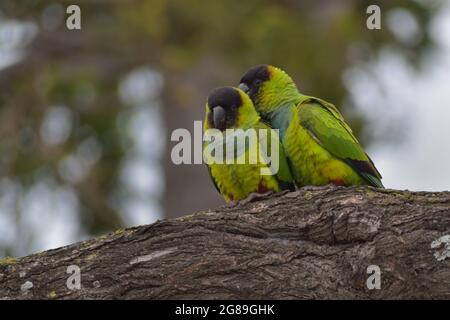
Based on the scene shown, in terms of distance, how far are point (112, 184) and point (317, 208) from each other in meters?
9.73

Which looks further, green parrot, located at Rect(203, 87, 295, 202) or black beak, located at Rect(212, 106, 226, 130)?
black beak, located at Rect(212, 106, 226, 130)

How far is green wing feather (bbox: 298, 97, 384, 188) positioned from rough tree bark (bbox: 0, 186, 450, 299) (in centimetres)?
92

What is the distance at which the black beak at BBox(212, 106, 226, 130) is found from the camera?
7.14 meters

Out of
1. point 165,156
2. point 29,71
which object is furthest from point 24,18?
point 165,156

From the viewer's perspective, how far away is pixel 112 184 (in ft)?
50.0

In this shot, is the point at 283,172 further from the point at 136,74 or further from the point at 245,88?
the point at 136,74

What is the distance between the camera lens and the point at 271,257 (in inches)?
221

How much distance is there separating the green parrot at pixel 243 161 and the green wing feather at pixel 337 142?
0.27m

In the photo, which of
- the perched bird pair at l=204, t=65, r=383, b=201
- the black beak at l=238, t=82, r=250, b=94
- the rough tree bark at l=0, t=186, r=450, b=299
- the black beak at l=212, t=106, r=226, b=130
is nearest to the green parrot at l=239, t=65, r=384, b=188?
the perched bird pair at l=204, t=65, r=383, b=201

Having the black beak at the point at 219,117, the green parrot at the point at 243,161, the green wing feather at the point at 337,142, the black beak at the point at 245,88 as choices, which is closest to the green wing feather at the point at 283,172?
the green parrot at the point at 243,161

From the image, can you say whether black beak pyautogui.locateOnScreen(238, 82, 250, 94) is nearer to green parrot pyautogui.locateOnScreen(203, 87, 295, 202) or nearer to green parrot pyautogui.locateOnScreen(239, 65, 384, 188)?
green parrot pyautogui.locateOnScreen(203, 87, 295, 202)

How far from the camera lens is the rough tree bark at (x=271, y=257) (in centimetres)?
547

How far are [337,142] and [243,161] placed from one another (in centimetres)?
67
